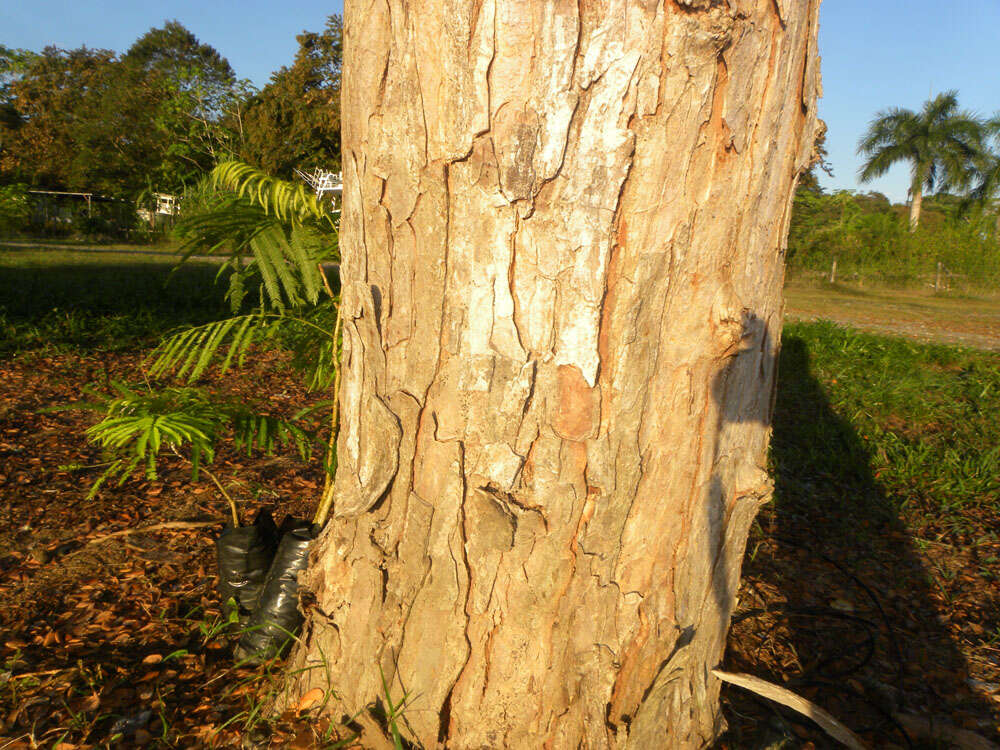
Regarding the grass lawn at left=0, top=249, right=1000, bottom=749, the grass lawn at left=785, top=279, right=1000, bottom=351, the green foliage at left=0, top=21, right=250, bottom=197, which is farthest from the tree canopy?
the grass lawn at left=0, top=249, right=1000, bottom=749

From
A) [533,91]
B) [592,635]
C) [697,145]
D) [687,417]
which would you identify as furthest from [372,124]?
[592,635]

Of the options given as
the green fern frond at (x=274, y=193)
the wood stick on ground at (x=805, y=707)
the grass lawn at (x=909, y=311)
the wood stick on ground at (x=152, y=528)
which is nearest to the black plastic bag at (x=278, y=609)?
the wood stick on ground at (x=152, y=528)

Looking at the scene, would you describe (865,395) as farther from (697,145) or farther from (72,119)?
(72,119)

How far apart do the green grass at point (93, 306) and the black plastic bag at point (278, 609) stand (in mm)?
4177

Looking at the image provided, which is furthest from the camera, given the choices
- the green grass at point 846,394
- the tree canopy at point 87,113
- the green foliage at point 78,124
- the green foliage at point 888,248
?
the green foliage at point 78,124

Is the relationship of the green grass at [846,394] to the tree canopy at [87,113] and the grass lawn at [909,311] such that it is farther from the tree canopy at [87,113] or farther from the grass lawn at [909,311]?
the tree canopy at [87,113]

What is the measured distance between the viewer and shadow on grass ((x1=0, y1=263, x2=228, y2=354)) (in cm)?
605

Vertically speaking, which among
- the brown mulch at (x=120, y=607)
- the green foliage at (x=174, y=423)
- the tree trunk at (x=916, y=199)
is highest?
the tree trunk at (x=916, y=199)

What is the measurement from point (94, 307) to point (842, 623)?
744 centimetres

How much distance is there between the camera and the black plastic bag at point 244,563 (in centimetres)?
210

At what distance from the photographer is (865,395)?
226 inches

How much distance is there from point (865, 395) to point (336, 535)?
541 cm

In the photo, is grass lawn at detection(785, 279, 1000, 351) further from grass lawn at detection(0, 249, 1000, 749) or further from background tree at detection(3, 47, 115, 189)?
background tree at detection(3, 47, 115, 189)

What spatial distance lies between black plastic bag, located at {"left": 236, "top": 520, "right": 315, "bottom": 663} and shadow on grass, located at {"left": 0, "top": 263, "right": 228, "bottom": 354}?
321 centimetres
